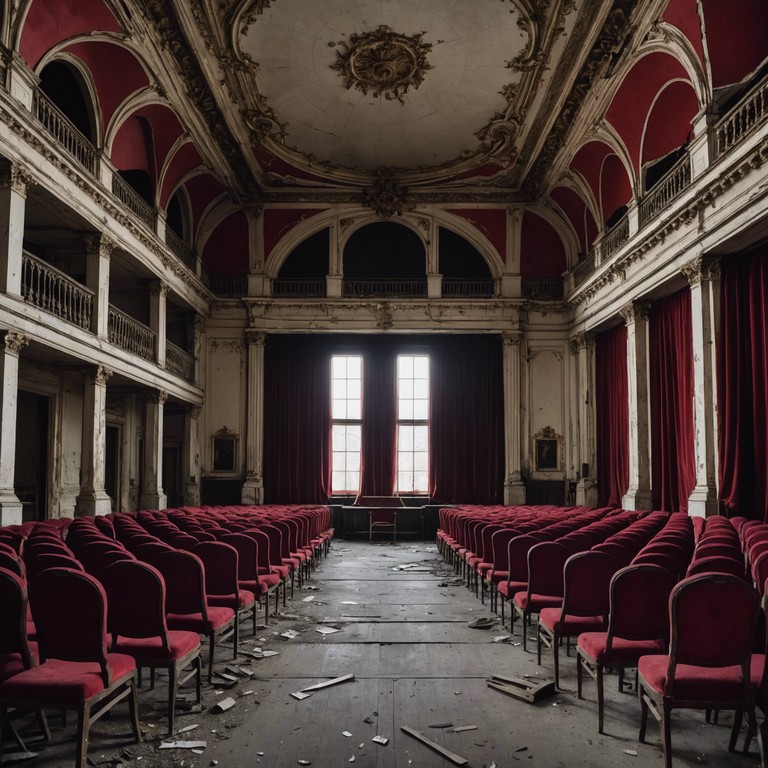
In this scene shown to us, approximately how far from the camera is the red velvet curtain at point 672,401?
39.9 ft

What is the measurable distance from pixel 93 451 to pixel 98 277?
284cm

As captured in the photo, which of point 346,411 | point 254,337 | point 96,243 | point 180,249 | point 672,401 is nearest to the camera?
point 96,243

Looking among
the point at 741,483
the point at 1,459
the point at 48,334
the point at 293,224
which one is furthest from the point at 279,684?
the point at 293,224

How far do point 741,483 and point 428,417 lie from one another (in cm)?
1029

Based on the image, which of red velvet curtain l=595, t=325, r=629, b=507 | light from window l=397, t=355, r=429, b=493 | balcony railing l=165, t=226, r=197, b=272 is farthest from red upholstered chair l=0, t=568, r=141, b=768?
light from window l=397, t=355, r=429, b=493

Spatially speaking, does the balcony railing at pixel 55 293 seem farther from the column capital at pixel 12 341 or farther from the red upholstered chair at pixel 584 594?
the red upholstered chair at pixel 584 594

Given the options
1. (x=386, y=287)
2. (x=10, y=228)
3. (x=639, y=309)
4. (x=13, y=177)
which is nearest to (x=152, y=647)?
(x=10, y=228)

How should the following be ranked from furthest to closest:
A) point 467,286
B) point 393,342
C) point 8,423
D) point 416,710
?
1. point 393,342
2. point 467,286
3. point 8,423
4. point 416,710

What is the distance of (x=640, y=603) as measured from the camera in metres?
3.98

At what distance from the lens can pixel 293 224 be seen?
18734 mm

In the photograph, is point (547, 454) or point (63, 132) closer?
point (63, 132)

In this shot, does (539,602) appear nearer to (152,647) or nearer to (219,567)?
(219,567)

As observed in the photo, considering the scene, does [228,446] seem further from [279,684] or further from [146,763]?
[146,763]

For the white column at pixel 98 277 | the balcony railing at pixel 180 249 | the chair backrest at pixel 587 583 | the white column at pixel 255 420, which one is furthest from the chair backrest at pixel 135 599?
the white column at pixel 255 420
